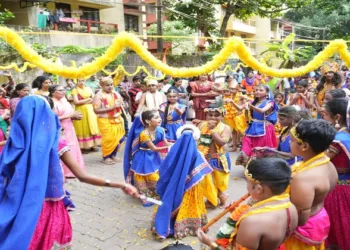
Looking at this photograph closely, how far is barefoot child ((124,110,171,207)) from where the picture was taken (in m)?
4.61

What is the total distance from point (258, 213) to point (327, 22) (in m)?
30.5

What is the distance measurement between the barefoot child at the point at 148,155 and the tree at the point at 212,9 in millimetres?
16927

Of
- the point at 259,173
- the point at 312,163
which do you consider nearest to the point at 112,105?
the point at 312,163

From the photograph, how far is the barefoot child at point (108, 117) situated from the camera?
264 inches

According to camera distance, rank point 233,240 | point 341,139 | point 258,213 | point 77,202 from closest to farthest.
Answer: point 258,213
point 233,240
point 341,139
point 77,202

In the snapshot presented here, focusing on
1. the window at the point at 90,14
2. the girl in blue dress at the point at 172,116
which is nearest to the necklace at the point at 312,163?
the girl in blue dress at the point at 172,116

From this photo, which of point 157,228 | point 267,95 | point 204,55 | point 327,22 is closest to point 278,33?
point 327,22

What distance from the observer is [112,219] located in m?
4.47

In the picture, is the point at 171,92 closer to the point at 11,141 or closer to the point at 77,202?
the point at 77,202

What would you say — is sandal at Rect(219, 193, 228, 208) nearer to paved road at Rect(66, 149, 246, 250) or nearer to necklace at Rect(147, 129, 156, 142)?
paved road at Rect(66, 149, 246, 250)

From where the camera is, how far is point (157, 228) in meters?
3.75

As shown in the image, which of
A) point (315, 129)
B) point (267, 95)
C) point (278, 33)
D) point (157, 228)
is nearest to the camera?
point (315, 129)

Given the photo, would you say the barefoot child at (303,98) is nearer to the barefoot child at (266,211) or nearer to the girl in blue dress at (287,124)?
the girl in blue dress at (287,124)

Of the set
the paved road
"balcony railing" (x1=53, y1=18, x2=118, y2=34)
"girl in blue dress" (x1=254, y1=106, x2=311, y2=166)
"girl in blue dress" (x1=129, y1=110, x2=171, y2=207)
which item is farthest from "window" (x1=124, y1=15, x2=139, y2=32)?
"girl in blue dress" (x1=254, y1=106, x2=311, y2=166)
